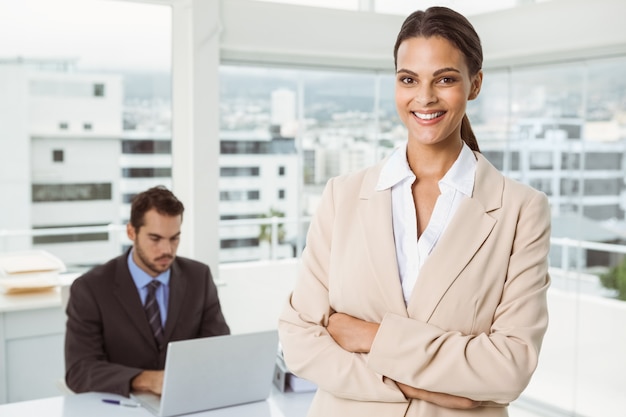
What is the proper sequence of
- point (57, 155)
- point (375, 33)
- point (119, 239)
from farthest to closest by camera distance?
point (375, 33) → point (119, 239) → point (57, 155)

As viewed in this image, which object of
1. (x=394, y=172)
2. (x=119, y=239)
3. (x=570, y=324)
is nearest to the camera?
(x=394, y=172)

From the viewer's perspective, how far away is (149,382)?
8.38ft

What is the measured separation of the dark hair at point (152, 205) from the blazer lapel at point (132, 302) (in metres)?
0.26

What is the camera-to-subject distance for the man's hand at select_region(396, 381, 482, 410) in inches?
53.0

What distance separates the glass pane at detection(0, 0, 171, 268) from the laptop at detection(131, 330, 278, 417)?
2.27 meters

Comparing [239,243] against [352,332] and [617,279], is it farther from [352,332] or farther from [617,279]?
[352,332]

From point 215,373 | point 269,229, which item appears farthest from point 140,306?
point 269,229

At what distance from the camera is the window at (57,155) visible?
4461mm

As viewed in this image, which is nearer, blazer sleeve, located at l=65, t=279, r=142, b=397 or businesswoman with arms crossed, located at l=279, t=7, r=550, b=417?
businesswoman with arms crossed, located at l=279, t=7, r=550, b=417

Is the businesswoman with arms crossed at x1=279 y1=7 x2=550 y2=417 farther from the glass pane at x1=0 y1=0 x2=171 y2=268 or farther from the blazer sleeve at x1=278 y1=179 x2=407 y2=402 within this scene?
the glass pane at x1=0 y1=0 x2=171 y2=268

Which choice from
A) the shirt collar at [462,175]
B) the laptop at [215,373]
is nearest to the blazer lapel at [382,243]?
the shirt collar at [462,175]

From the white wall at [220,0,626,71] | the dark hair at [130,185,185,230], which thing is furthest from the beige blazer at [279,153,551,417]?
the white wall at [220,0,626,71]

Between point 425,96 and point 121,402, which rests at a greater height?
point 425,96

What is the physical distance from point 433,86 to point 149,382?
1632 mm
